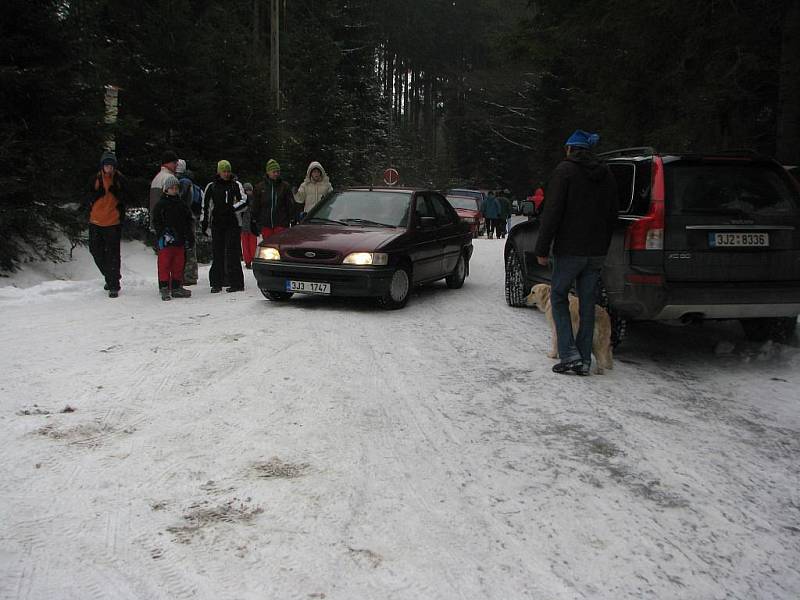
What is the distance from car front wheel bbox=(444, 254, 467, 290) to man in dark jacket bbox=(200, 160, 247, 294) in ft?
10.7

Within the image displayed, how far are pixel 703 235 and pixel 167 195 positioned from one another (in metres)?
6.77

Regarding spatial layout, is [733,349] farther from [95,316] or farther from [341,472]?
[95,316]

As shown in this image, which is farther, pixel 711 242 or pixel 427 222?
pixel 427 222

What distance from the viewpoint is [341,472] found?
383 centimetres

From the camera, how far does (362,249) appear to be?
8.67 meters

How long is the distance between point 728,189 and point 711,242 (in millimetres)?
533

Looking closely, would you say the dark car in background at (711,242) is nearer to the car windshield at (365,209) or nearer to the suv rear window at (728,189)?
the suv rear window at (728,189)

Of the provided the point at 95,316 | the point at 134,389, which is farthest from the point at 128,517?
the point at 95,316

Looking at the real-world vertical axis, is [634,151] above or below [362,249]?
above

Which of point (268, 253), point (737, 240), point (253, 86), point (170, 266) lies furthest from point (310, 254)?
point (253, 86)

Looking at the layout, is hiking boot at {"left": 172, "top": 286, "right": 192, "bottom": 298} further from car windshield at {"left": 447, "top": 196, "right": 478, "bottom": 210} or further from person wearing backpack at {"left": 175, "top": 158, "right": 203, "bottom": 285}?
car windshield at {"left": 447, "top": 196, "right": 478, "bottom": 210}

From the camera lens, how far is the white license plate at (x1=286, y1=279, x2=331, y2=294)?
874cm

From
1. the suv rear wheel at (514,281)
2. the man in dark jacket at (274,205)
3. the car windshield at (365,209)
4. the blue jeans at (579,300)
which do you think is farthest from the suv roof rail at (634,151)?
the man in dark jacket at (274,205)

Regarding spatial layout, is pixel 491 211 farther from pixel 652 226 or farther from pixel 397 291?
pixel 652 226
